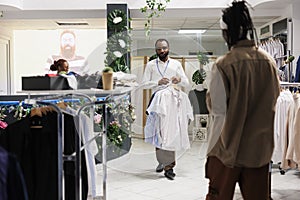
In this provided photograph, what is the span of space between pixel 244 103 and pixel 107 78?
651 millimetres

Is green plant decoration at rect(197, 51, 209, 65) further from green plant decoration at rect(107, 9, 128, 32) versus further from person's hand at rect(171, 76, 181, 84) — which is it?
green plant decoration at rect(107, 9, 128, 32)

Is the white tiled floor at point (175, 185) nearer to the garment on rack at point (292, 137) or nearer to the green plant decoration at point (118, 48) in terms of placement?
the garment on rack at point (292, 137)

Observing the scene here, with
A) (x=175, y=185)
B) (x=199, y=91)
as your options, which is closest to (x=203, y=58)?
(x=199, y=91)

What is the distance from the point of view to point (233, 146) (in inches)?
70.6

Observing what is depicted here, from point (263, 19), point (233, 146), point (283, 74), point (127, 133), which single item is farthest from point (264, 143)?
point (263, 19)

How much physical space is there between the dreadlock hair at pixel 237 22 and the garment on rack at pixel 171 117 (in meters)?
A: 0.62

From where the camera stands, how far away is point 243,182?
1889mm

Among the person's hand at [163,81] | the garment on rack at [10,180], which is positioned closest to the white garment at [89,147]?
the person's hand at [163,81]

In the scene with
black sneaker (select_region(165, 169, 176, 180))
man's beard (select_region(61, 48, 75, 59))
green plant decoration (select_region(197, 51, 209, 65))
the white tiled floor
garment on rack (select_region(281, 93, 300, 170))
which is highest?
man's beard (select_region(61, 48, 75, 59))

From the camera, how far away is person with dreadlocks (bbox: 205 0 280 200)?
A: 1.76 meters

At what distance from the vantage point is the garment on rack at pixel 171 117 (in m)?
2.38

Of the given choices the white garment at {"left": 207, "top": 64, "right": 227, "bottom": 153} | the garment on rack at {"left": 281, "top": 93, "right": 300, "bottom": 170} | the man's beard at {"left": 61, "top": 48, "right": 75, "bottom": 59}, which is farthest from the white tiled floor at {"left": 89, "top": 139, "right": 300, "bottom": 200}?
the man's beard at {"left": 61, "top": 48, "right": 75, "bottom": 59}

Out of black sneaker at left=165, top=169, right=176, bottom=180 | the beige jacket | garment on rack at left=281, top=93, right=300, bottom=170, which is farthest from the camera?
black sneaker at left=165, top=169, right=176, bottom=180

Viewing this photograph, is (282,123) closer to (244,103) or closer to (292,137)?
(292,137)
